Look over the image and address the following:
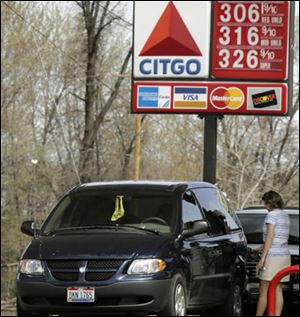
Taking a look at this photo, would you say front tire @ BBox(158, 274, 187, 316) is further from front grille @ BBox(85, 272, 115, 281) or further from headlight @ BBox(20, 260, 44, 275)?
headlight @ BBox(20, 260, 44, 275)

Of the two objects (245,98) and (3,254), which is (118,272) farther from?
(3,254)

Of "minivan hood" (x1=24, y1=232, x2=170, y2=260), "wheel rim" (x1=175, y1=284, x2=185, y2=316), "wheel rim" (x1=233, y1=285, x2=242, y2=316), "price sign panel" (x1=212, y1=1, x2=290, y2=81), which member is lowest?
"wheel rim" (x1=233, y1=285, x2=242, y2=316)

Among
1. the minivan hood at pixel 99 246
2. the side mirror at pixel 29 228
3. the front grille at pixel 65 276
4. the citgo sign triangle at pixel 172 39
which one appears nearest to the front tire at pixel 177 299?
the minivan hood at pixel 99 246

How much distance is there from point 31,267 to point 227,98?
924cm

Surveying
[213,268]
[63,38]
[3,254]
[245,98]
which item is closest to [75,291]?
[213,268]

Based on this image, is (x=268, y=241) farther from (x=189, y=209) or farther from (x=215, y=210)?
(x=189, y=209)

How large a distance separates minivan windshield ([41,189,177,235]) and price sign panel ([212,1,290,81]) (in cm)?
764

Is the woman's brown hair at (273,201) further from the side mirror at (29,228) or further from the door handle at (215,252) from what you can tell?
the side mirror at (29,228)

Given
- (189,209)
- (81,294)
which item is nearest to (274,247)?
(189,209)

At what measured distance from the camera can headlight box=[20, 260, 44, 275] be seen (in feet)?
35.4

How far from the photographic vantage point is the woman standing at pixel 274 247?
488 inches

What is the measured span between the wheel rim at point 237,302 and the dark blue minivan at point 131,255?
13 mm

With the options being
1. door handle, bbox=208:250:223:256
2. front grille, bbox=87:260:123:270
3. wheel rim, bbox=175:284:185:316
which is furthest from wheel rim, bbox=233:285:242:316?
front grille, bbox=87:260:123:270

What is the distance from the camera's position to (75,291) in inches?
414
